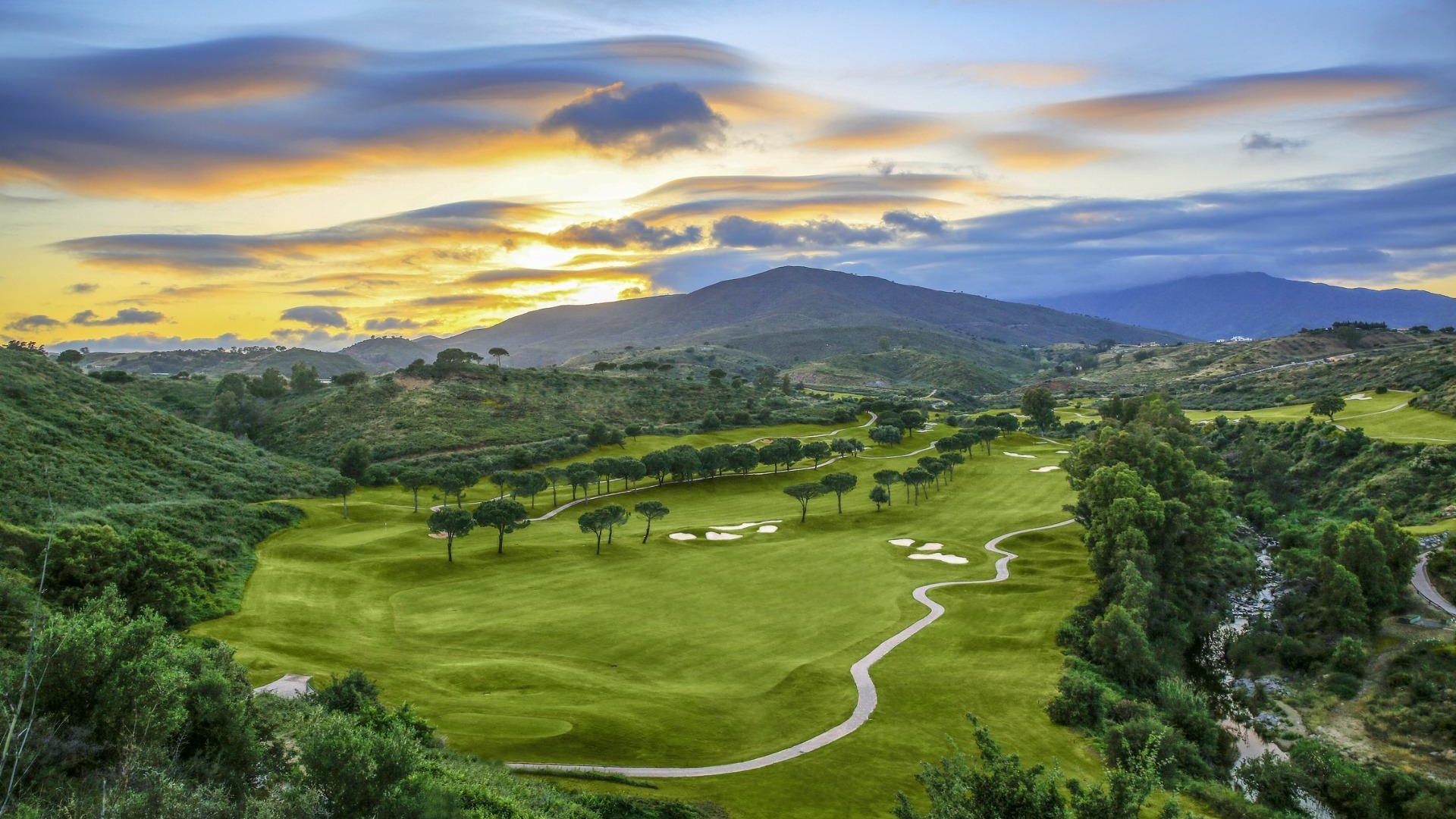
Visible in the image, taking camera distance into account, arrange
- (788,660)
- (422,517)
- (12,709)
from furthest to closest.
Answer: (422,517)
(788,660)
(12,709)

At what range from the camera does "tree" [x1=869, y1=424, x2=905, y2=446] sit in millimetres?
128000

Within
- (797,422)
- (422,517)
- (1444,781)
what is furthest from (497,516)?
(797,422)

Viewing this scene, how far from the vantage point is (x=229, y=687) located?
2414 cm

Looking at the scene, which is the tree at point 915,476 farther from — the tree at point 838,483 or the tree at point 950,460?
the tree at point 950,460

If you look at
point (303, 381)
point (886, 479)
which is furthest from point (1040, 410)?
point (303, 381)

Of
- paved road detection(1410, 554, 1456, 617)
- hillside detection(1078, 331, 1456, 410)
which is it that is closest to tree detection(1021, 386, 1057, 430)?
hillside detection(1078, 331, 1456, 410)

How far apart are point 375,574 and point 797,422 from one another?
342 ft

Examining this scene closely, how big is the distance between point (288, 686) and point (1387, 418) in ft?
418

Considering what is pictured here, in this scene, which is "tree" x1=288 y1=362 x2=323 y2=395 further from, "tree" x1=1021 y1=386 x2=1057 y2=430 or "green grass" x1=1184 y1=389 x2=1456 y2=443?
"green grass" x1=1184 y1=389 x2=1456 y2=443

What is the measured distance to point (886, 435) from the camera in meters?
128

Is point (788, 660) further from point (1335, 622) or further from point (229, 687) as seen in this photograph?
point (1335, 622)

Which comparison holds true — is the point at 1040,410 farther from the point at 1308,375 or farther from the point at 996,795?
the point at 996,795

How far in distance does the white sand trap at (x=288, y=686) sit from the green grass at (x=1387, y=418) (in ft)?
354

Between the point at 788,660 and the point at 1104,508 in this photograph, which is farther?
the point at 1104,508
